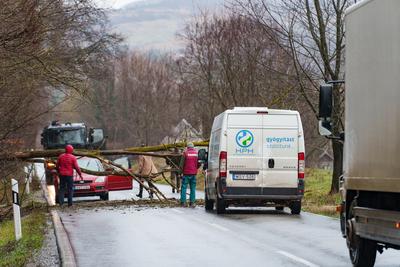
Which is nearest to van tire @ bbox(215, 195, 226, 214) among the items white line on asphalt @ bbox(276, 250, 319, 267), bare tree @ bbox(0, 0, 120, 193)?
bare tree @ bbox(0, 0, 120, 193)

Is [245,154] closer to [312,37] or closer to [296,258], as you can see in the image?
[312,37]

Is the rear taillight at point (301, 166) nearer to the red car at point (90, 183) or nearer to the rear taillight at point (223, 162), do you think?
the rear taillight at point (223, 162)

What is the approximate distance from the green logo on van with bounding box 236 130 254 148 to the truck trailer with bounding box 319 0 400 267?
8.97 meters

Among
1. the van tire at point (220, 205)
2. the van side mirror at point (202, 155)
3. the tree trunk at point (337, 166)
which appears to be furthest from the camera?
the tree trunk at point (337, 166)

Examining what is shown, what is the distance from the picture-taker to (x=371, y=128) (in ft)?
31.3

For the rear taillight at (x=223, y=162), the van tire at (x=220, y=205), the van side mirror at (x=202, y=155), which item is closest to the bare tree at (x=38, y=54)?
the van side mirror at (x=202, y=155)

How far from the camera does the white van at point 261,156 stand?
66.3 ft

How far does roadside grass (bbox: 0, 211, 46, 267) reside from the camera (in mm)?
12344

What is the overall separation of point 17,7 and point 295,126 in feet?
26.5

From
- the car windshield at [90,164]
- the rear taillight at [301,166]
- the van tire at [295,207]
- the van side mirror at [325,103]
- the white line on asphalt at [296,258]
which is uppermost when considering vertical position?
the van side mirror at [325,103]

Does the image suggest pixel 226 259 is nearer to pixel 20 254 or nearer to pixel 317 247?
pixel 317 247

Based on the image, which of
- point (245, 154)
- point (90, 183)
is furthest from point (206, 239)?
point (90, 183)

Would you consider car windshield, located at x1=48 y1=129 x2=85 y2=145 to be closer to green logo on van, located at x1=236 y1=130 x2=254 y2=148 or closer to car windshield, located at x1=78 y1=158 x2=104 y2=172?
car windshield, located at x1=78 y1=158 x2=104 y2=172

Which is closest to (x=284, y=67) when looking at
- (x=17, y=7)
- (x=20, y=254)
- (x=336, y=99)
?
(x=336, y=99)
